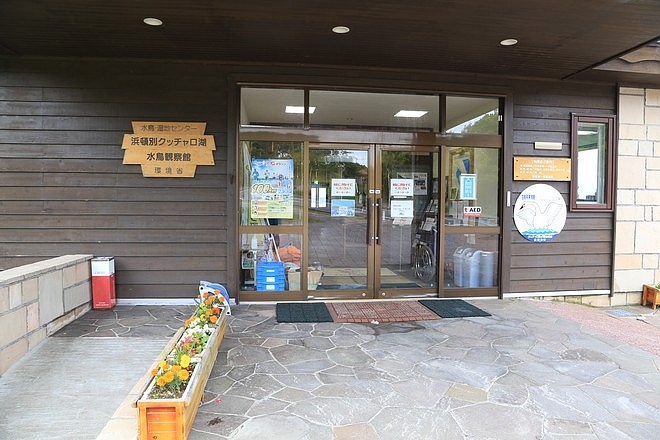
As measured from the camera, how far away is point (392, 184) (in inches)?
213

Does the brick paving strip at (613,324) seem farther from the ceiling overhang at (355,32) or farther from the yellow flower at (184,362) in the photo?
the yellow flower at (184,362)

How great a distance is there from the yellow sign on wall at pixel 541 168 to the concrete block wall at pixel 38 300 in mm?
5082

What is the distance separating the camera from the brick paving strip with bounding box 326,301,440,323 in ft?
15.1

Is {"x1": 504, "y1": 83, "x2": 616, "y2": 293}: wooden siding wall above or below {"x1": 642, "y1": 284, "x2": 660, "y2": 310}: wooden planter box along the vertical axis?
above

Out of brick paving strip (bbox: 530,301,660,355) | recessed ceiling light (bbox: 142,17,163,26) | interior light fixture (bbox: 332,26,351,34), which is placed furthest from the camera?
brick paving strip (bbox: 530,301,660,355)

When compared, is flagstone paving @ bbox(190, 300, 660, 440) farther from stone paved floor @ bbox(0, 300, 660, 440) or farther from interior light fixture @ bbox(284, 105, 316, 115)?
interior light fixture @ bbox(284, 105, 316, 115)

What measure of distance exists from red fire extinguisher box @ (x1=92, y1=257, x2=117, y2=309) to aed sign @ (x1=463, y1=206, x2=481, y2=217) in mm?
4186

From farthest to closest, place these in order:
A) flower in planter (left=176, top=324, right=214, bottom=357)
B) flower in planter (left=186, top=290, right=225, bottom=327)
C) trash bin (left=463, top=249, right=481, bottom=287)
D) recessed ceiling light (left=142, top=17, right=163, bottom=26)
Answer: trash bin (left=463, top=249, right=481, bottom=287)
recessed ceiling light (left=142, top=17, right=163, bottom=26)
flower in planter (left=186, top=290, right=225, bottom=327)
flower in planter (left=176, top=324, right=214, bottom=357)

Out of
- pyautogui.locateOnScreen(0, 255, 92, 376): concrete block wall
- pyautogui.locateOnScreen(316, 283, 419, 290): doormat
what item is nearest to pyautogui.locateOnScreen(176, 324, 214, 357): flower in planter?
pyautogui.locateOnScreen(0, 255, 92, 376): concrete block wall

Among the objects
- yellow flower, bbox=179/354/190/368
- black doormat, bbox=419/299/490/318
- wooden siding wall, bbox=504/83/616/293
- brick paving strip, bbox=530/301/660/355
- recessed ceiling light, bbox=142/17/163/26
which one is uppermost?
recessed ceiling light, bbox=142/17/163/26

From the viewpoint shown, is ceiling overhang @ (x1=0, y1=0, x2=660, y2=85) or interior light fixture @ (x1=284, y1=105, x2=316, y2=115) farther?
interior light fixture @ (x1=284, y1=105, x2=316, y2=115)

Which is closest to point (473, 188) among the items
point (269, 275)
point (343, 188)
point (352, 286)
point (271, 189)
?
point (343, 188)

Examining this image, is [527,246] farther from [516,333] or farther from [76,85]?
[76,85]

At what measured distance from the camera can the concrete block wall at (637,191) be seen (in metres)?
5.80
